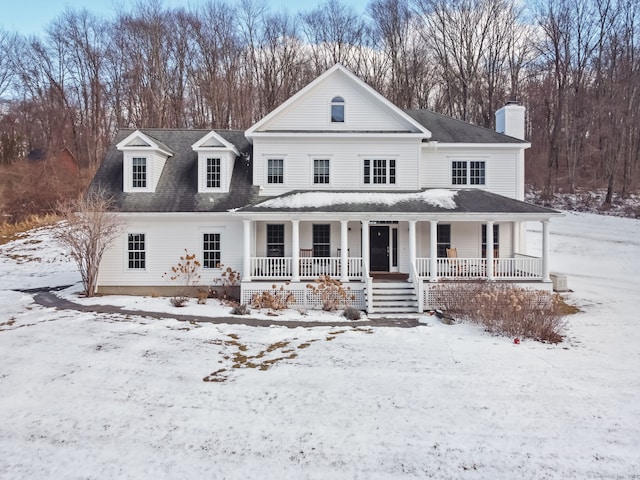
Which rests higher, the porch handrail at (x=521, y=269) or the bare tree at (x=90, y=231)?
the bare tree at (x=90, y=231)

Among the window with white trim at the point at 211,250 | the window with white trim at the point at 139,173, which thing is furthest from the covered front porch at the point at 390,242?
the window with white trim at the point at 139,173

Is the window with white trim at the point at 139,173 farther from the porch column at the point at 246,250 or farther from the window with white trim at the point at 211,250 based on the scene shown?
the porch column at the point at 246,250

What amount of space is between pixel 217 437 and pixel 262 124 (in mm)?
13237

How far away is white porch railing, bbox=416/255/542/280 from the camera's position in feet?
50.2

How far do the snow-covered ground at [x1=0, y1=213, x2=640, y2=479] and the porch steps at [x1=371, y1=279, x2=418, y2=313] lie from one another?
2180 mm

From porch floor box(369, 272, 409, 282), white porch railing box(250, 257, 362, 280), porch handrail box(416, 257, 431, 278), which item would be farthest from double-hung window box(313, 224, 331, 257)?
porch handrail box(416, 257, 431, 278)

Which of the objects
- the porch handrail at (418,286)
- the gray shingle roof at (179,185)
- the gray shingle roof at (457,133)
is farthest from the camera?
the gray shingle roof at (457,133)

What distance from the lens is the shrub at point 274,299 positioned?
1459cm

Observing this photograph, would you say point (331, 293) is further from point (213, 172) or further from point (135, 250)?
point (135, 250)

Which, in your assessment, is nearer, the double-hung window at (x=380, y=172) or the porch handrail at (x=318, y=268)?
the porch handrail at (x=318, y=268)

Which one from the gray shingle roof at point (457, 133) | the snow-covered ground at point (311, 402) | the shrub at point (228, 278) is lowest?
the snow-covered ground at point (311, 402)

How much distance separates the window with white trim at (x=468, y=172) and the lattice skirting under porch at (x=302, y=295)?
22.5ft

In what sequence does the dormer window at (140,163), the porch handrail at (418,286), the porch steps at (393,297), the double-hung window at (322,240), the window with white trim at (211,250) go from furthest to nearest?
1. the double-hung window at (322,240)
2. the dormer window at (140,163)
3. the window with white trim at (211,250)
4. the porch steps at (393,297)
5. the porch handrail at (418,286)

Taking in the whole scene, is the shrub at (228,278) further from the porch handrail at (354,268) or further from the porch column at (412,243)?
the porch column at (412,243)
